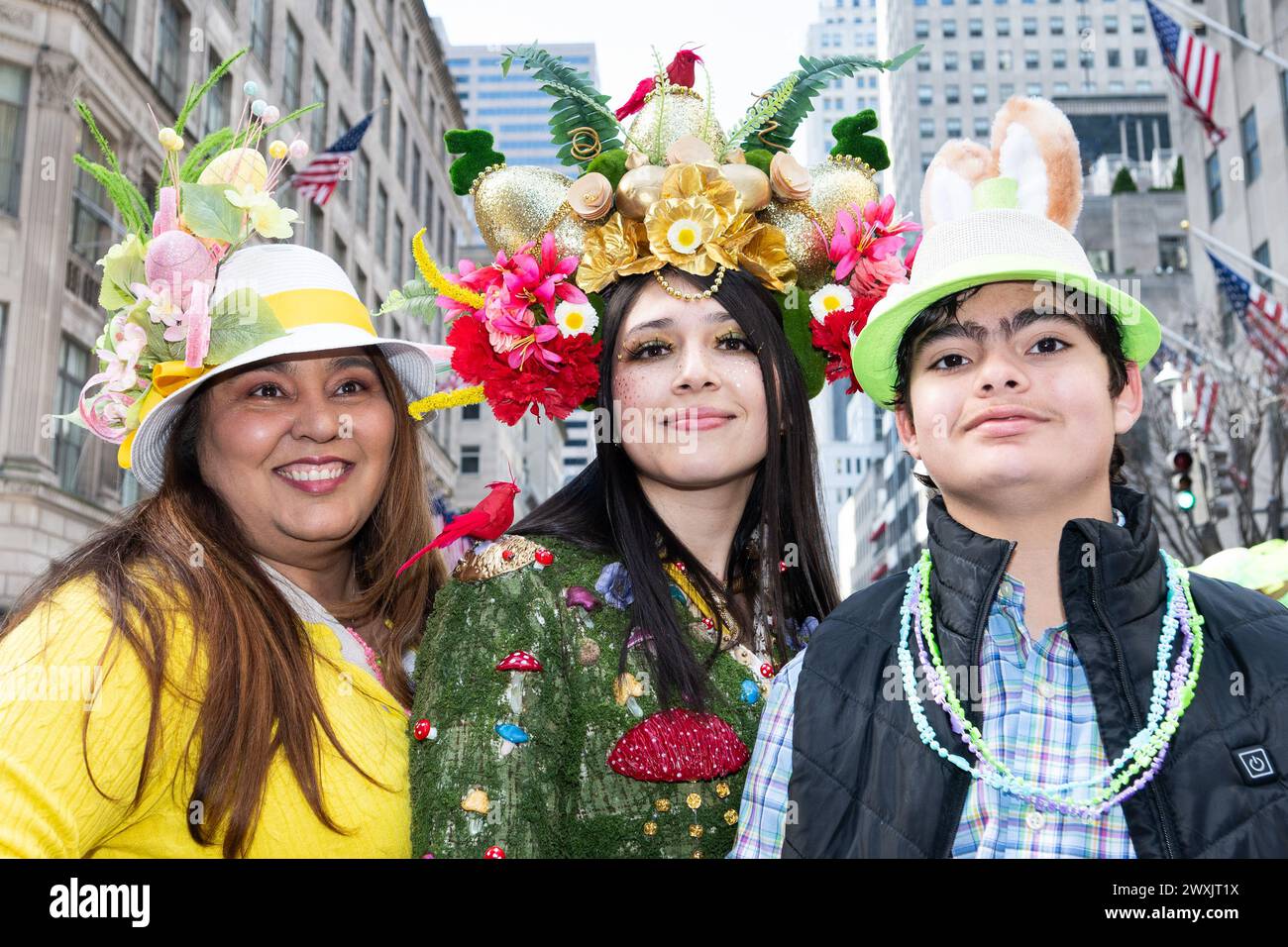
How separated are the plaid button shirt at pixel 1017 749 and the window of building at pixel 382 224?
124 feet

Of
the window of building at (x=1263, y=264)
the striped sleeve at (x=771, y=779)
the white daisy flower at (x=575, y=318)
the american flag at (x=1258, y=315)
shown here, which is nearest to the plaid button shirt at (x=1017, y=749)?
the striped sleeve at (x=771, y=779)

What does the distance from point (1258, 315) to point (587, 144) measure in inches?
660

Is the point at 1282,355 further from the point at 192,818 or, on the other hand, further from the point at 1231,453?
the point at 192,818

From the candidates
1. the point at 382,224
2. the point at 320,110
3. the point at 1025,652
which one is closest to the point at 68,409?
the point at 320,110

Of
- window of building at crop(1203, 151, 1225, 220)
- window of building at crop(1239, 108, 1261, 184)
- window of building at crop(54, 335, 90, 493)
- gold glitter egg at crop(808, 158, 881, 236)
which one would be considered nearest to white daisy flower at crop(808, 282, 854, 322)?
gold glitter egg at crop(808, 158, 881, 236)

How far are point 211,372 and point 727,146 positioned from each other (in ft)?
6.47

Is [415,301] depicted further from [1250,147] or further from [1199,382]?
[1250,147]

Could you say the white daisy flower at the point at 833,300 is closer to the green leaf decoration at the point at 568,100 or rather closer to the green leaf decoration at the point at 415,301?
the green leaf decoration at the point at 568,100

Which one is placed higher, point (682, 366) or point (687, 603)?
point (682, 366)

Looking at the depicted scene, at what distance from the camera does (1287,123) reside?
93.0ft

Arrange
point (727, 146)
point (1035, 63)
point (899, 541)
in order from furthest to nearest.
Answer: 1. point (1035, 63)
2. point (899, 541)
3. point (727, 146)

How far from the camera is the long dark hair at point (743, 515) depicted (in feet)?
12.0

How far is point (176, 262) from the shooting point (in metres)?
3.64
